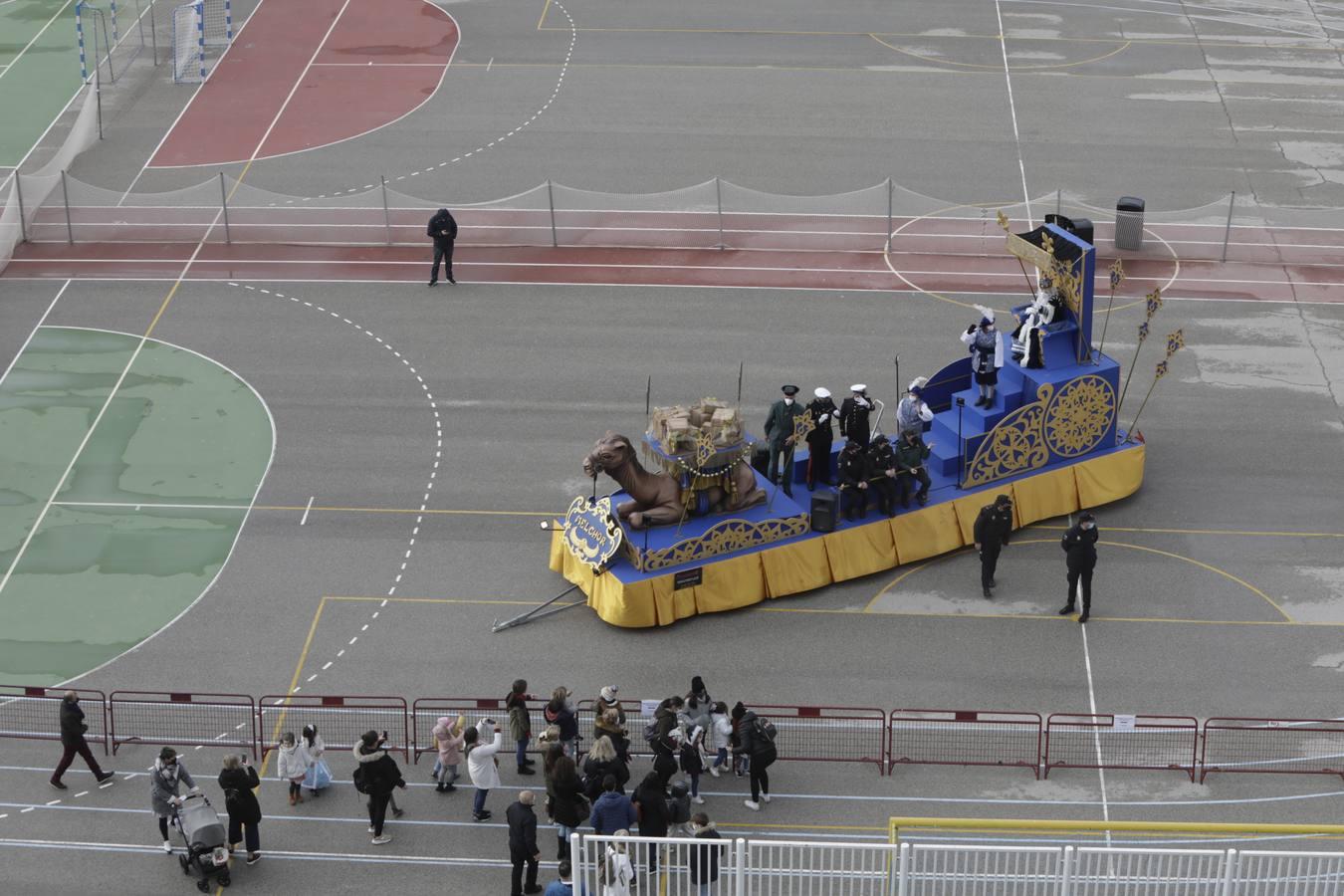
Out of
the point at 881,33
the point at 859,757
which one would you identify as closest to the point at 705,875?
the point at 859,757

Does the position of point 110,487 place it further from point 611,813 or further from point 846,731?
point 611,813

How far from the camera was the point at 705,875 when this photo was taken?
25.9m

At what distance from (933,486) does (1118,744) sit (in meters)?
6.69

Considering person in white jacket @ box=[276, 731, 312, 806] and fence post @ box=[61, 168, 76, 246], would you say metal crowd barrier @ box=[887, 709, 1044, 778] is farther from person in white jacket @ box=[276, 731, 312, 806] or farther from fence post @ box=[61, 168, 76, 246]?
fence post @ box=[61, 168, 76, 246]

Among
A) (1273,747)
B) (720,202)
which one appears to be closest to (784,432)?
(1273,747)

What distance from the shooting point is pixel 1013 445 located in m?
35.9

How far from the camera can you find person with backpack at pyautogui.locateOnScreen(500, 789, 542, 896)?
26.6 meters

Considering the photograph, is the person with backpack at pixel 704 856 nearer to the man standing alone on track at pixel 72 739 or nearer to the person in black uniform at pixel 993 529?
the man standing alone on track at pixel 72 739

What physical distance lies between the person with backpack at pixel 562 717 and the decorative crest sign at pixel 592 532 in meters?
4.46

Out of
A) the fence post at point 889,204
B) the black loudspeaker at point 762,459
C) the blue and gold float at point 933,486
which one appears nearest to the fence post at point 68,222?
the blue and gold float at point 933,486

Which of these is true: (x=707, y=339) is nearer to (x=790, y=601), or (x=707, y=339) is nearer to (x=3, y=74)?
(x=790, y=601)

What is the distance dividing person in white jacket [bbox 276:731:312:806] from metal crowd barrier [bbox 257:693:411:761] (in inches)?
47.4

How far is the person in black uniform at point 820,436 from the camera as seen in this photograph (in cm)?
3428

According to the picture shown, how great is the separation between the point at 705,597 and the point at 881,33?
31718 millimetres
